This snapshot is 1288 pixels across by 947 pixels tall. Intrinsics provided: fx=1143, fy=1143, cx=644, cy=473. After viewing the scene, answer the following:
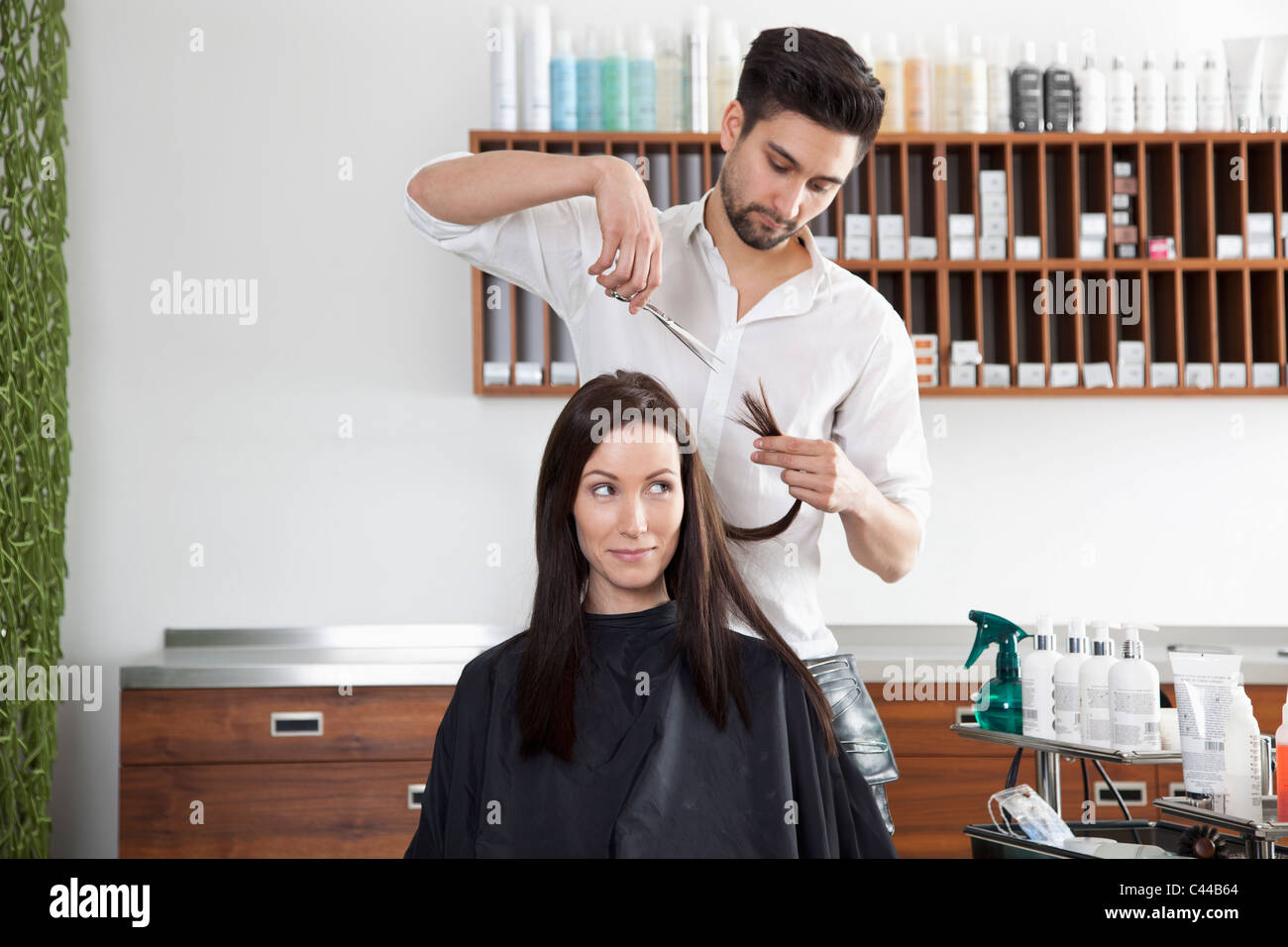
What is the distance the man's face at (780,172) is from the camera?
150cm

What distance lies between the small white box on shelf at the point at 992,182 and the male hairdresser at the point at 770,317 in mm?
1578

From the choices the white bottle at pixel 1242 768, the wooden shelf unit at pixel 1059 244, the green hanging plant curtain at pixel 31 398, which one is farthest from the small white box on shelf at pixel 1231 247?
the green hanging plant curtain at pixel 31 398

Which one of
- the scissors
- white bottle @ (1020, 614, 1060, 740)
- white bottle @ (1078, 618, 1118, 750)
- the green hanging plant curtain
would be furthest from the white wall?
the scissors

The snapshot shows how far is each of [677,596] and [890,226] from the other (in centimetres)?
180

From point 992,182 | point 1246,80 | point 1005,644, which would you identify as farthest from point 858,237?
point 1005,644

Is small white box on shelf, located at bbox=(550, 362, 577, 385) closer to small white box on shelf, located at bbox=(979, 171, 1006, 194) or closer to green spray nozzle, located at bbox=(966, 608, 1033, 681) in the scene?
small white box on shelf, located at bbox=(979, 171, 1006, 194)

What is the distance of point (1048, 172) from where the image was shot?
10.6 ft

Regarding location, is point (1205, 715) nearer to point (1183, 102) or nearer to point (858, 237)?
point (858, 237)

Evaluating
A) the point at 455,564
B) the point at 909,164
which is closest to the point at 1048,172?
the point at 909,164

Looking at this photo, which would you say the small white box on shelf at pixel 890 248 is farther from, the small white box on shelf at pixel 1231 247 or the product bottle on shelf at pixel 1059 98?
the small white box on shelf at pixel 1231 247

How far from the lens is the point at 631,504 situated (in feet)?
5.14

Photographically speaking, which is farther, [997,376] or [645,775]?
[997,376]
